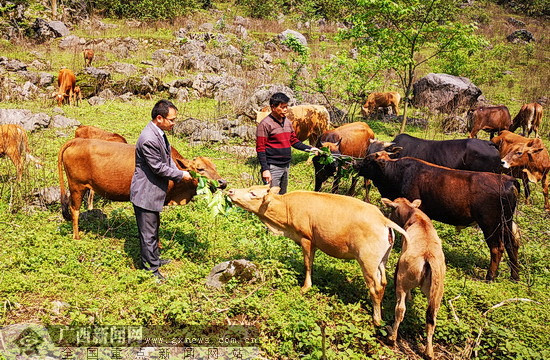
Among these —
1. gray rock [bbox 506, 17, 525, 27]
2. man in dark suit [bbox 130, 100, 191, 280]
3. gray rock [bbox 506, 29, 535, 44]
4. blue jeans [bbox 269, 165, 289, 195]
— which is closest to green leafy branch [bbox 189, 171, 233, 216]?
man in dark suit [bbox 130, 100, 191, 280]

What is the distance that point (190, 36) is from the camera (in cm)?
2555

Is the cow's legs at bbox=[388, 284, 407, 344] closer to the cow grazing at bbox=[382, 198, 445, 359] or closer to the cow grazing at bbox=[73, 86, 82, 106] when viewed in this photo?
the cow grazing at bbox=[382, 198, 445, 359]

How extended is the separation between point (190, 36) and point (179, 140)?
51.9 feet

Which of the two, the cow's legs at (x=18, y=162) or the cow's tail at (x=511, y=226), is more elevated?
the cow's tail at (x=511, y=226)

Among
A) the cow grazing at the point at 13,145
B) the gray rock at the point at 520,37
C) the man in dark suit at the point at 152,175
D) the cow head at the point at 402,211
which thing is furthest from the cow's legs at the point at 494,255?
the gray rock at the point at 520,37

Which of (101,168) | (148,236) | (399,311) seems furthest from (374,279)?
(101,168)

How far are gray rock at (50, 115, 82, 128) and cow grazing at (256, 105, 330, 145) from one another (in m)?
5.94

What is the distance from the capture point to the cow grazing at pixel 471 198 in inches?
243

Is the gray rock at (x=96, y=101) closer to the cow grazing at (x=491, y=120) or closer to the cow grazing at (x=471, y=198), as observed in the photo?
the cow grazing at (x=471, y=198)

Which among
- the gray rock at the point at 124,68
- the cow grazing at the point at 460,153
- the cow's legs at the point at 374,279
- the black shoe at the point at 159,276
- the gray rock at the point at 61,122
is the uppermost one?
the cow grazing at the point at 460,153

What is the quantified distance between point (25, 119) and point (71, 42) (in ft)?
47.1

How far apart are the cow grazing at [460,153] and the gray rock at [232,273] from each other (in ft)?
14.5

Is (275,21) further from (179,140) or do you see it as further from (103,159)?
(103,159)

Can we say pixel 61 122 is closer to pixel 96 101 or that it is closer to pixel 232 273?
pixel 96 101
